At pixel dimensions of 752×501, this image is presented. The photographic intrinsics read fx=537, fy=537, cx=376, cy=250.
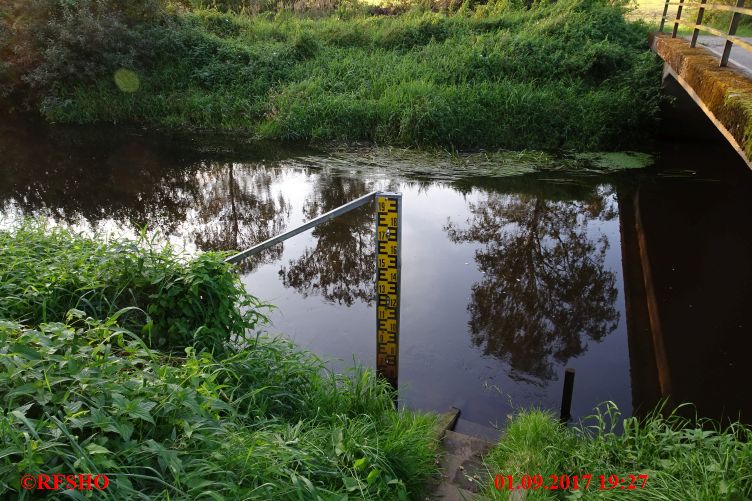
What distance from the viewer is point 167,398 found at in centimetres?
193

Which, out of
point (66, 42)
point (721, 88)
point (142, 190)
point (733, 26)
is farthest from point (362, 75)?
point (721, 88)

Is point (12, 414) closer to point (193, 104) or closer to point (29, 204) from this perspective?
point (29, 204)

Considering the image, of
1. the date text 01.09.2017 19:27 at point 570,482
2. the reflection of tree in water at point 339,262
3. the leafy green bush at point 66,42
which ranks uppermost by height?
the leafy green bush at point 66,42

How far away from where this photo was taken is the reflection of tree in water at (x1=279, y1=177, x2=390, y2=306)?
5.57 metres

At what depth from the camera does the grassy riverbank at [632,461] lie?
241cm

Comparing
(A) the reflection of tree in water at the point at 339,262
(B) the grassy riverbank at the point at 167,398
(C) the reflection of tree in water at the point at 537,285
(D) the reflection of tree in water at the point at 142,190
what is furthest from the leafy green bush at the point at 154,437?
(D) the reflection of tree in water at the point at 142,190

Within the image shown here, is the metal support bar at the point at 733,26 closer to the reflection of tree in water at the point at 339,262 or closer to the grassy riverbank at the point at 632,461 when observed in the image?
the grassy riverbank at the point at 632,461

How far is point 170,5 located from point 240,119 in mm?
5216

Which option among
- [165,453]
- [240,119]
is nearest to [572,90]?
[240,119]

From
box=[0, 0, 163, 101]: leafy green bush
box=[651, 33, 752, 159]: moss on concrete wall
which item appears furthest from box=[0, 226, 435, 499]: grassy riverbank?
box=[0, 0, 163, 101]: leafy green bush

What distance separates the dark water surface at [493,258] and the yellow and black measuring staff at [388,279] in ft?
1.01

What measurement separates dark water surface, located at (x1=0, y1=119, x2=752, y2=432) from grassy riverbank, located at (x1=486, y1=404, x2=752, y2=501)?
31.3 inches

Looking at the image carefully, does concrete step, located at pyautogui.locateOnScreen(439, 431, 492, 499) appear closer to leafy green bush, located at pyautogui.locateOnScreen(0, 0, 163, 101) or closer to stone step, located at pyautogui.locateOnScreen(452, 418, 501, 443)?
stone step, located at pyautogui.locateOnScreen(452, 418, 501, 443)

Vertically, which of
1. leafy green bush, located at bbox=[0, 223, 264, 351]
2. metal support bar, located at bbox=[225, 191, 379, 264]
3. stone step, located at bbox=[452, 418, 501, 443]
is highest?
metal support bar, located at bbox=[225, 191, 379, 264]
